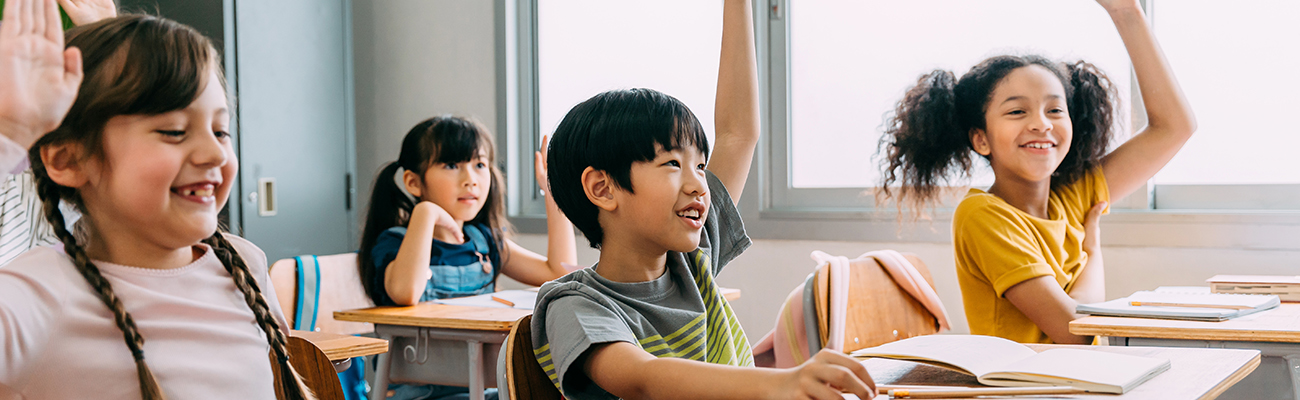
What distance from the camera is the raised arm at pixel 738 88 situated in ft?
4.59

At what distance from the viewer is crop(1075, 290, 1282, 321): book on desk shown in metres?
1.52

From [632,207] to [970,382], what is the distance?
425 millimetres

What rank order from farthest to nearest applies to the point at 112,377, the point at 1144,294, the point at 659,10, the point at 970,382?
the point at 659,10, the point at 1144,294, the point at 970,382, the point at 112,377

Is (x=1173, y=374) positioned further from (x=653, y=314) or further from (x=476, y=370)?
(x=476, y=370)

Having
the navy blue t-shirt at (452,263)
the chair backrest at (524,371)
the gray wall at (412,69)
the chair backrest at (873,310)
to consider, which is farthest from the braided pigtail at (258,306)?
the gray wall at (412,69)

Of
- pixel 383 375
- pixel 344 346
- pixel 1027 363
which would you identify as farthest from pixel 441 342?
pixel 1027 363

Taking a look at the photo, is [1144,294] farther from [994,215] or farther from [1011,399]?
[1011,399]

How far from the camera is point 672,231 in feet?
3.58

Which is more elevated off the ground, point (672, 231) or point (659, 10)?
point (659, 10)

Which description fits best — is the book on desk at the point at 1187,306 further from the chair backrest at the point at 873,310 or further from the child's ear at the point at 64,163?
the child's ear at the point at 64,163

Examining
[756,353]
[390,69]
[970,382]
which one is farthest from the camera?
[390,69]

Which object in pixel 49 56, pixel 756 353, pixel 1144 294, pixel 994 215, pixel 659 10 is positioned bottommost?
pixel 756 353

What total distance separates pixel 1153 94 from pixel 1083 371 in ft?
4.08

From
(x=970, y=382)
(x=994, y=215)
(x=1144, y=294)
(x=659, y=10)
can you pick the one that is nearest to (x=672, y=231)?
(x=970, y=382)
